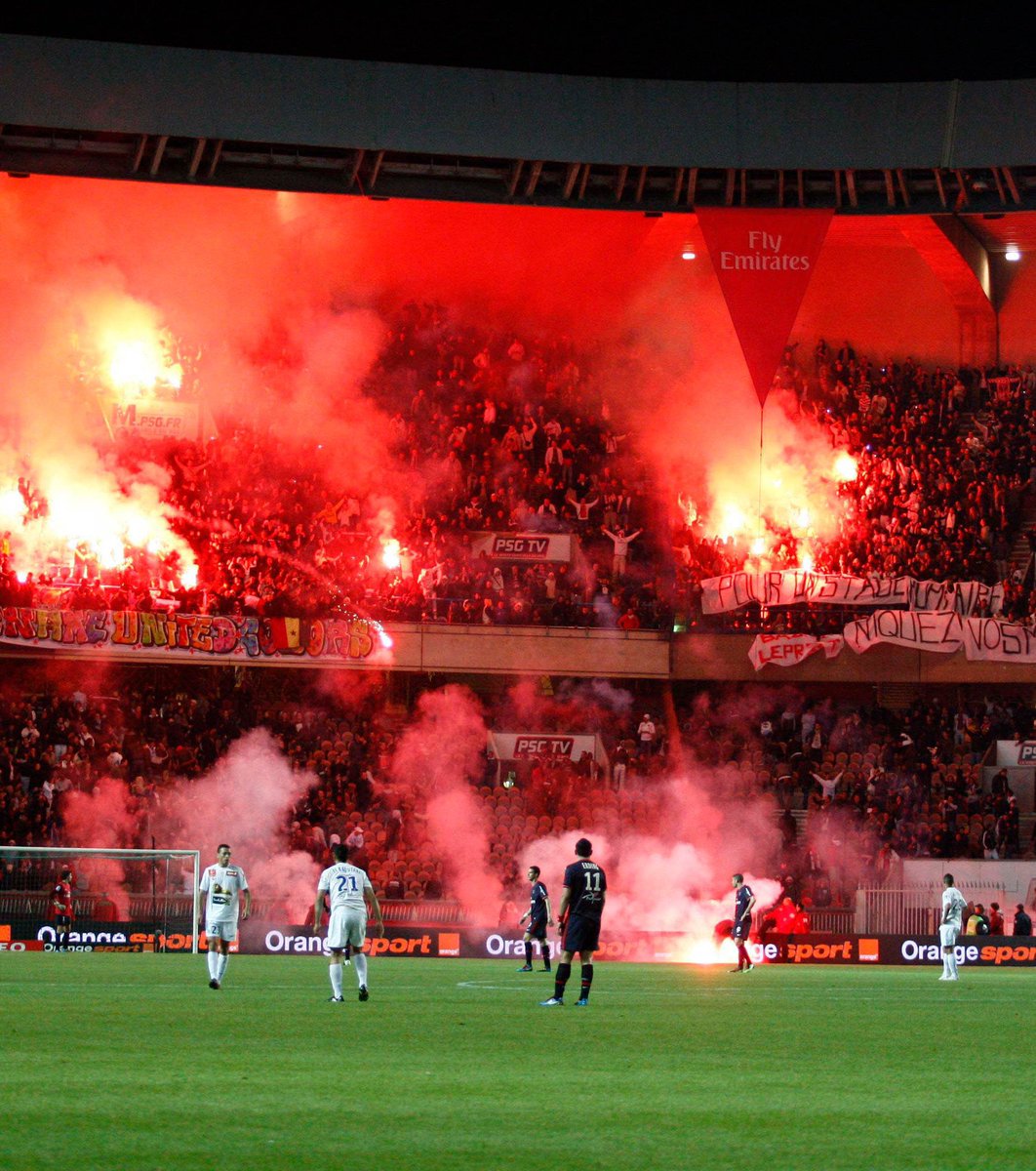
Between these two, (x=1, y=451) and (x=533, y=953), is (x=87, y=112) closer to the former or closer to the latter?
(x=1, y=451)

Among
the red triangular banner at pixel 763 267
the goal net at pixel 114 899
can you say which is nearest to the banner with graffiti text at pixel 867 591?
the red triangular banner at pixel 763 267

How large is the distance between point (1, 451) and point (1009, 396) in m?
24.2

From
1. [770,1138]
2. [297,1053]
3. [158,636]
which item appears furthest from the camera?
[158,636]

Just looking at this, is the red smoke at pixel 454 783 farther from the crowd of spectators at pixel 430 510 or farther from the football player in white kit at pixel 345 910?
the football player in white kit at pixel 345 910

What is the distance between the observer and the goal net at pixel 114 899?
31.2 meters

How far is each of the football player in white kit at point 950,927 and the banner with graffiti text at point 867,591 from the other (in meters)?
12.4

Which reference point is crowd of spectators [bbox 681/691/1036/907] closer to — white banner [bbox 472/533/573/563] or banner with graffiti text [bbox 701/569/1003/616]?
banner with graffiti text [bbox 701/569/1003/616]

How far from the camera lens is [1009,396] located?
44344mm

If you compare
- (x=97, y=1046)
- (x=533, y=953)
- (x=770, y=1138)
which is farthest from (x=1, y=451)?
(x=770, y=1138)

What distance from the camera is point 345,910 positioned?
1691 centimetres

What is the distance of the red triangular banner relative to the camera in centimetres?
3812

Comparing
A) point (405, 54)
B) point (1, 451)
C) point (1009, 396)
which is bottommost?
point (1, 451)

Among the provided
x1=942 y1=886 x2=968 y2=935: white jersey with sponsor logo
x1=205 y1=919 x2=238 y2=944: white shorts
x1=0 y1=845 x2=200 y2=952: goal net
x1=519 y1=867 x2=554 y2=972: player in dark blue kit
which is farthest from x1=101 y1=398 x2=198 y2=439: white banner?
x1=205 y1=919 x2=238 y2=944: white shorts

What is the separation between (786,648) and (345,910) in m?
23.7
